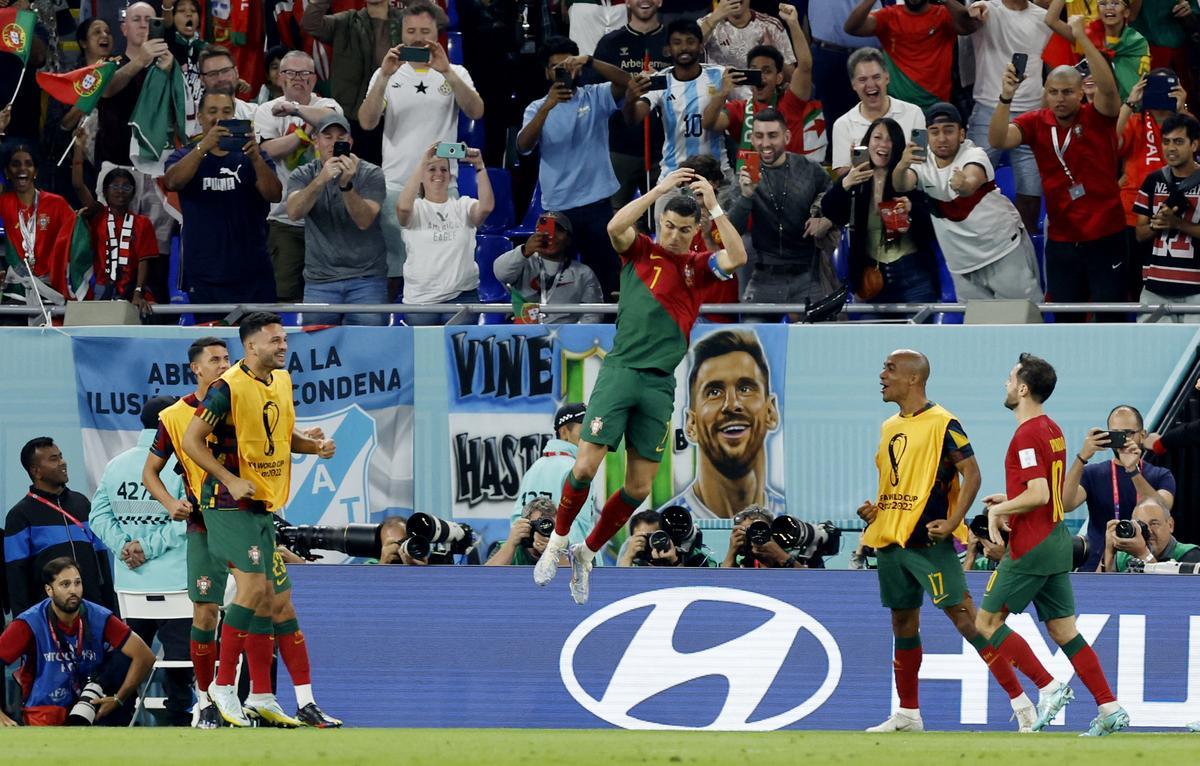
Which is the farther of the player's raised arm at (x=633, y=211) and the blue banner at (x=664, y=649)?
the blue banner at (x=664, y=649)

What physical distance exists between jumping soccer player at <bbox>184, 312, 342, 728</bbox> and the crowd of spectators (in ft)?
12.0

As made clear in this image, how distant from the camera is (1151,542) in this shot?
11.6 meters

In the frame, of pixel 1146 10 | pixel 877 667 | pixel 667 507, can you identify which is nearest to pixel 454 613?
pixel 667 507

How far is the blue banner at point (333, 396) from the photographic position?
43.7ft

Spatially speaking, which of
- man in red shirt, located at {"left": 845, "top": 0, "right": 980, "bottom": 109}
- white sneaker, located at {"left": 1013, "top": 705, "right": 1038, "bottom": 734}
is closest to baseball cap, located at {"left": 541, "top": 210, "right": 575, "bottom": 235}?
man in red shirt, located at {"left": 845, "top": 0, "right": 980, "bottom": 109}

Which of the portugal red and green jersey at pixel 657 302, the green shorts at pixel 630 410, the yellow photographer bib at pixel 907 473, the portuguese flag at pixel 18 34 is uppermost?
the portuguese flag at pixel 18 34

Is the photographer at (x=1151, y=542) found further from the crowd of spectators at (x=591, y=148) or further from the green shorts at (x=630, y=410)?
the green shorts at (x=630, y=410)

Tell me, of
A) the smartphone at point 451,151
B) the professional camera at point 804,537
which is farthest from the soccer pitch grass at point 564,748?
the smartphone at point 451,151

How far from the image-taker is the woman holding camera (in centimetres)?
1341

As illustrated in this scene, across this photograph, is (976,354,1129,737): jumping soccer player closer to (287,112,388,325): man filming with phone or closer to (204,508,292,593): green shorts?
(204,508,292,593): green shorts

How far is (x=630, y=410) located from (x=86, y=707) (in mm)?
4173

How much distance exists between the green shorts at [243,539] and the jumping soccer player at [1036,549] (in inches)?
149

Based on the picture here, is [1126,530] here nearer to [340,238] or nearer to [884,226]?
[884,226]

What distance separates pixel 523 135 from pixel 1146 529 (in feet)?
18.8
